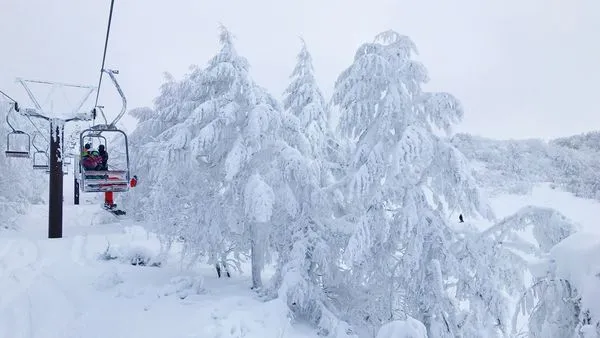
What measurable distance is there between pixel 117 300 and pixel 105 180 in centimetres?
337

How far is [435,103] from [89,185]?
8941mm

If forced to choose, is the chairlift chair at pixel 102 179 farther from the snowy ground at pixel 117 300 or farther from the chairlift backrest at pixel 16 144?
the chairlift backrest at pixel 16 144

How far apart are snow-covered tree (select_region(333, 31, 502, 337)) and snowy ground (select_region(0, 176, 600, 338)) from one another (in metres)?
2.09

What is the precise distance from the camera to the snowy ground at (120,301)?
7656 millimetres

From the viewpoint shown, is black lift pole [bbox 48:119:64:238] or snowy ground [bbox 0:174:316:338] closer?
snowy ground [bbox 0:174:316:338]

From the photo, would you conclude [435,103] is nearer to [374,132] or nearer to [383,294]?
[374,132]

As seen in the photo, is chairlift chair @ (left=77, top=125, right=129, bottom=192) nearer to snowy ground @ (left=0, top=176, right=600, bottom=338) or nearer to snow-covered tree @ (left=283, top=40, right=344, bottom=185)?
snowy ground @ (left=0, top=176, right=600, bottom=338)

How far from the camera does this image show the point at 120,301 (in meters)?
9.25

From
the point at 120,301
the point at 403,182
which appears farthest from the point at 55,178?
the point at 403,182

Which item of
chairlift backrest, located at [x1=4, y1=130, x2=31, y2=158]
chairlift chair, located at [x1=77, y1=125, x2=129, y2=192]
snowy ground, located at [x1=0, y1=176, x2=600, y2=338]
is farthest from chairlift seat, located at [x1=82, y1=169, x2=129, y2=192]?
chairlift backrest, located at [x1=4, y1=130, x2=31, y2=158]

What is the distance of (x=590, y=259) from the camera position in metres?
3.61

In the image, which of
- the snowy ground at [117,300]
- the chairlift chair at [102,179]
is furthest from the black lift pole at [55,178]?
the chairlift chair at [102,179]

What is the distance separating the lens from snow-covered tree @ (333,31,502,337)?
7.62 metres

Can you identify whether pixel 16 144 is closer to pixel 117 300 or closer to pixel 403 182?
pixel 117 300
